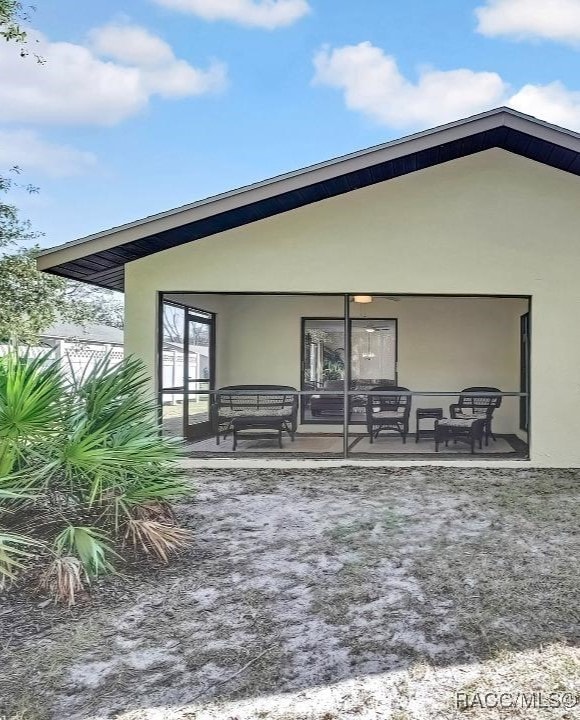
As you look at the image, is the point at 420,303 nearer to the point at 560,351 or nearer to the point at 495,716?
the point at 560,351

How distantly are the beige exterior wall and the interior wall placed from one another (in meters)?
3.10

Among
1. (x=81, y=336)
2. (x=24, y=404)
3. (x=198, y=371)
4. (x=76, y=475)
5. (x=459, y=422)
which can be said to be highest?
(x=81, y=336)

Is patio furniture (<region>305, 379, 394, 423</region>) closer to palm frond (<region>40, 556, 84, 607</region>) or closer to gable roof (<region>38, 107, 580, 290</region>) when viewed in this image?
gable roof (<region>38, 107, 580, 290</region>)

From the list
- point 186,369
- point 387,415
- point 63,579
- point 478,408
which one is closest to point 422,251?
point 387,415

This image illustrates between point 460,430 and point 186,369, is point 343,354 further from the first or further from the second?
point 186,369

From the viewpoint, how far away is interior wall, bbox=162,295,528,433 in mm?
10242

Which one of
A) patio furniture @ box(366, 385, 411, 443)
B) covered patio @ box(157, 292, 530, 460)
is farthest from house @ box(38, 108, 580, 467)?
covered patio @ box(157, 292, 530, 460)

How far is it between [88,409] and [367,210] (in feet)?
15.2

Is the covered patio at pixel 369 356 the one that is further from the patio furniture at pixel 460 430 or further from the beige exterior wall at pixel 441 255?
the beige exterior wall at pixel 441 255

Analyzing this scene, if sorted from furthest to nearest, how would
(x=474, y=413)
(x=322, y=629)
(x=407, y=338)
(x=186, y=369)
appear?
(x=407, y=338) < (x=474, y=413) < (x=186, y=369) < (x=322, y=629)

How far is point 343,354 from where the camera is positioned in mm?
10477

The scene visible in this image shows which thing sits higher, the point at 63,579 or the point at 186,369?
the point at 186,369

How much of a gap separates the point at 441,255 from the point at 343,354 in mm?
3763

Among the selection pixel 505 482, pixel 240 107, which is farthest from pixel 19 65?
pixel 505 482
